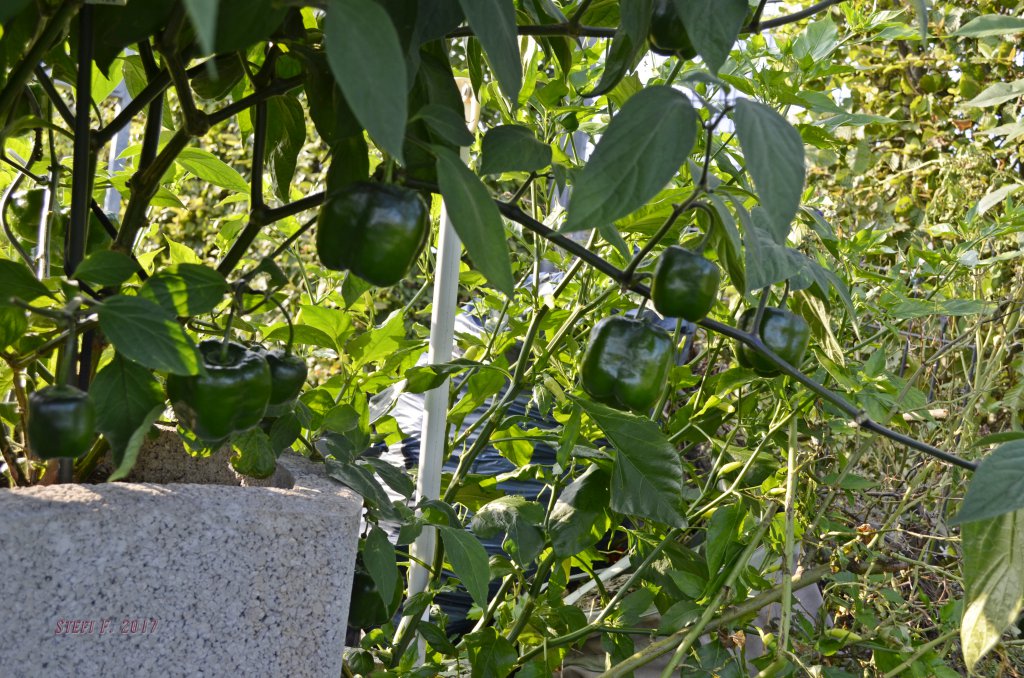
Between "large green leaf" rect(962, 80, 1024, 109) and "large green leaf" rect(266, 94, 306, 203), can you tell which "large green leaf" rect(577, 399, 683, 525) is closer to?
"large green leaf" rect(266, 94, 306, 203)

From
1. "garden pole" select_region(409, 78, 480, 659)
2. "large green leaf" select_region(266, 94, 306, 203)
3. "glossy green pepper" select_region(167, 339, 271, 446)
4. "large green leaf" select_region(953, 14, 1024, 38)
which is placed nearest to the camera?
"glossy green pepper" select_region(167, 339, 271, 446)

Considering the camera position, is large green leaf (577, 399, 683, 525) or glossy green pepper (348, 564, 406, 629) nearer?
large green leaf (577, 399, 683, 525)

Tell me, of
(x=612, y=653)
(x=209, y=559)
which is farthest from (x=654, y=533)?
(x=209, y=559)

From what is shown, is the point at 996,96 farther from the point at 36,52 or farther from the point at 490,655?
the point at 36,52

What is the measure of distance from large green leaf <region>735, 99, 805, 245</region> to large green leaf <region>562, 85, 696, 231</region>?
26mm

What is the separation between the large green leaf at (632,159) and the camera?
435 mm

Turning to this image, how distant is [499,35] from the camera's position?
17.9 inches

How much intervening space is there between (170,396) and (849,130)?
6.00 feet

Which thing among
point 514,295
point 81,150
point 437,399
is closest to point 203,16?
point 81,150

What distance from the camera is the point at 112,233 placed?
846 millimetres

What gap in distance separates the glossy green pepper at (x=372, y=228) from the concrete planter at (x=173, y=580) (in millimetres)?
232

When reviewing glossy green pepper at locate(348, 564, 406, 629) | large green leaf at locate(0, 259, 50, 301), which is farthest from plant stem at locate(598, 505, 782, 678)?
large green leaf at locate(0, 259, 50, 301)

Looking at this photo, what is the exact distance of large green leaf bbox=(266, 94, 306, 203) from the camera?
0.77m

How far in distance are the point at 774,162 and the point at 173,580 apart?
47cm
